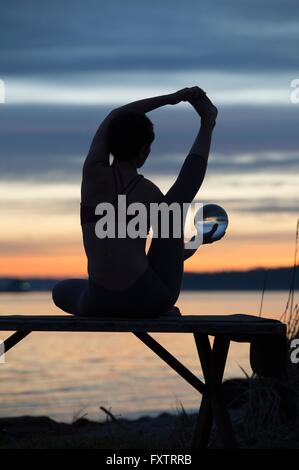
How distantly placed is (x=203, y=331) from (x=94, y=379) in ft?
38.4

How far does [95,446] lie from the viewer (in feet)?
24.1

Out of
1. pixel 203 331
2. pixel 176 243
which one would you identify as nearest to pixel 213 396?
pixel 203 331

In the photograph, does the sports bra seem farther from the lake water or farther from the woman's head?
the lake water

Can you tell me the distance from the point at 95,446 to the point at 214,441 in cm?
85

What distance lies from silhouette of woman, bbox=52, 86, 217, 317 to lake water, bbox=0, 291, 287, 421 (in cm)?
438

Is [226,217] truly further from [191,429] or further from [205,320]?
[191,429]

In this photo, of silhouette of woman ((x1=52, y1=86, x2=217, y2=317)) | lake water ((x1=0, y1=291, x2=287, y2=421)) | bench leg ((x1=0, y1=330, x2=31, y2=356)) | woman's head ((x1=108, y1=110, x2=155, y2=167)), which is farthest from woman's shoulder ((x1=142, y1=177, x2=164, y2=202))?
lake water ((x1=0, y1=291, x2=287, y2=421))

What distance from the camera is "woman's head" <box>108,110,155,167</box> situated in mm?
5215

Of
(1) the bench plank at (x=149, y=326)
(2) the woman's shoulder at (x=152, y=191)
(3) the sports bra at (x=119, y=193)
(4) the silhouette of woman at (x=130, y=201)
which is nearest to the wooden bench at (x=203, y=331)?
(1) the bench plank at (x=149, y=326)

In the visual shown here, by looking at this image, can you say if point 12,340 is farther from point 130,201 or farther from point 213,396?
point 213,396

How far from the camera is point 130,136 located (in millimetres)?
5203
